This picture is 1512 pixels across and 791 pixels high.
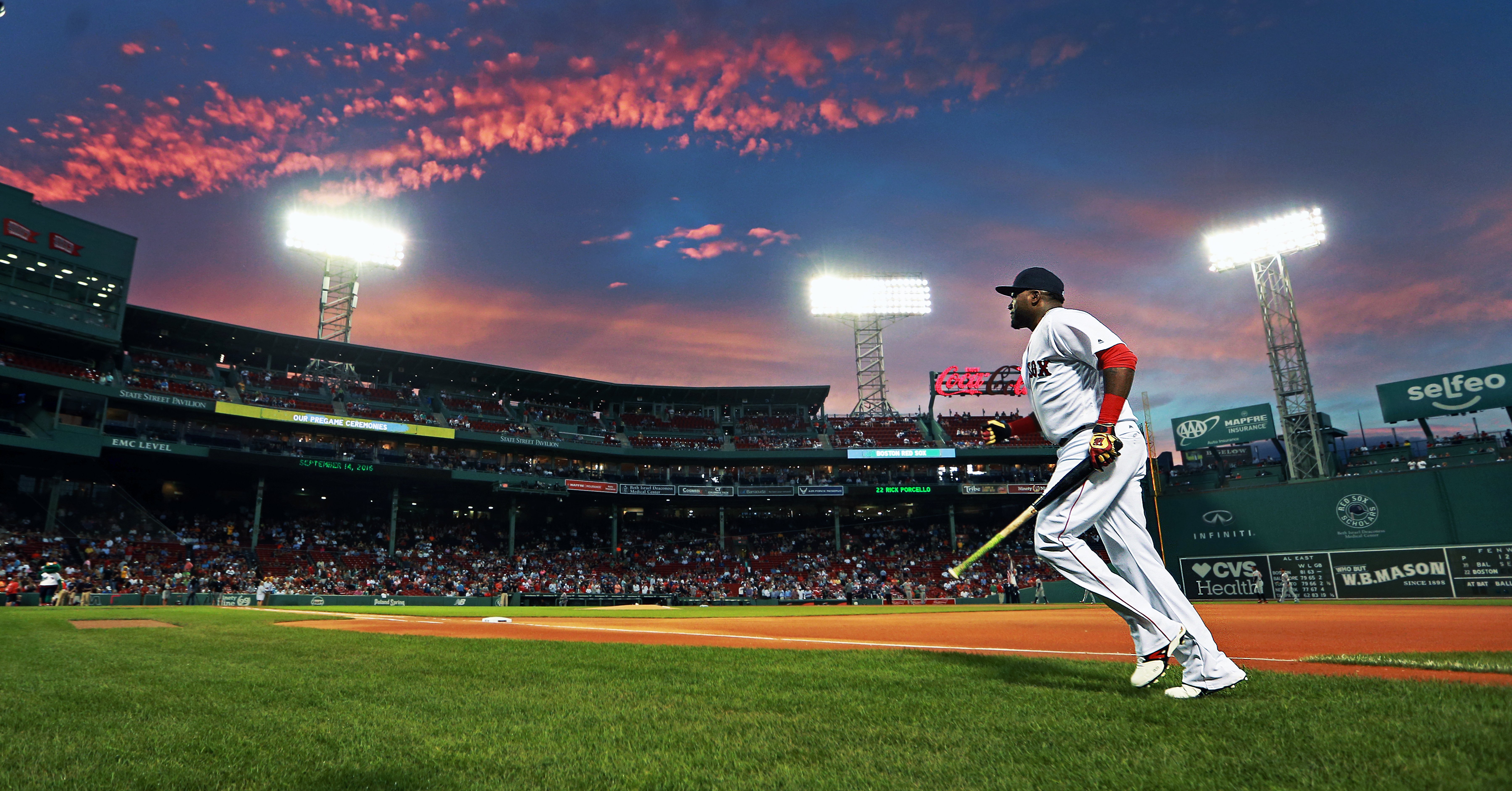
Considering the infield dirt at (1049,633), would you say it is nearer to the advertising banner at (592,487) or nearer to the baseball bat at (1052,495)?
the baseball bat at (1052,495)

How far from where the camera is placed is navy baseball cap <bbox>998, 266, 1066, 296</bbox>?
185 inches

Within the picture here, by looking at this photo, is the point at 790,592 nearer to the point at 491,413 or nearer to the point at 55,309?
the point at 491,413

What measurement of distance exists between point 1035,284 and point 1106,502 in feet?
4.68

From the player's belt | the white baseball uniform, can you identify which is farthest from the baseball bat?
the player's belt

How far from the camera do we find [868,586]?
38.8m

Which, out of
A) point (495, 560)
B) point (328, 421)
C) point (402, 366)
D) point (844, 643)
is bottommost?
point (844, 643)

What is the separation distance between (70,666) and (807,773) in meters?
6.21

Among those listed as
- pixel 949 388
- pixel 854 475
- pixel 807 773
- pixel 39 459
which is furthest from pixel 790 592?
pixel 807 773

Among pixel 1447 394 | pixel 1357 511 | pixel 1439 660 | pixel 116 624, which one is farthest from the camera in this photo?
pixel 1447 394

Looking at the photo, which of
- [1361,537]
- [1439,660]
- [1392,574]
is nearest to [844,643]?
[1439,660]

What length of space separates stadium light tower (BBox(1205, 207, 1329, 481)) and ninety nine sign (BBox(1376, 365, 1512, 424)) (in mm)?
3019

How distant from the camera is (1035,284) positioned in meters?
4.73

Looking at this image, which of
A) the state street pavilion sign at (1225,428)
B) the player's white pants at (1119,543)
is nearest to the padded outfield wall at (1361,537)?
the state street pavilion sign at (1225,428)

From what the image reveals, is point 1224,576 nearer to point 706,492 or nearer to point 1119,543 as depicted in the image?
point 706,492
